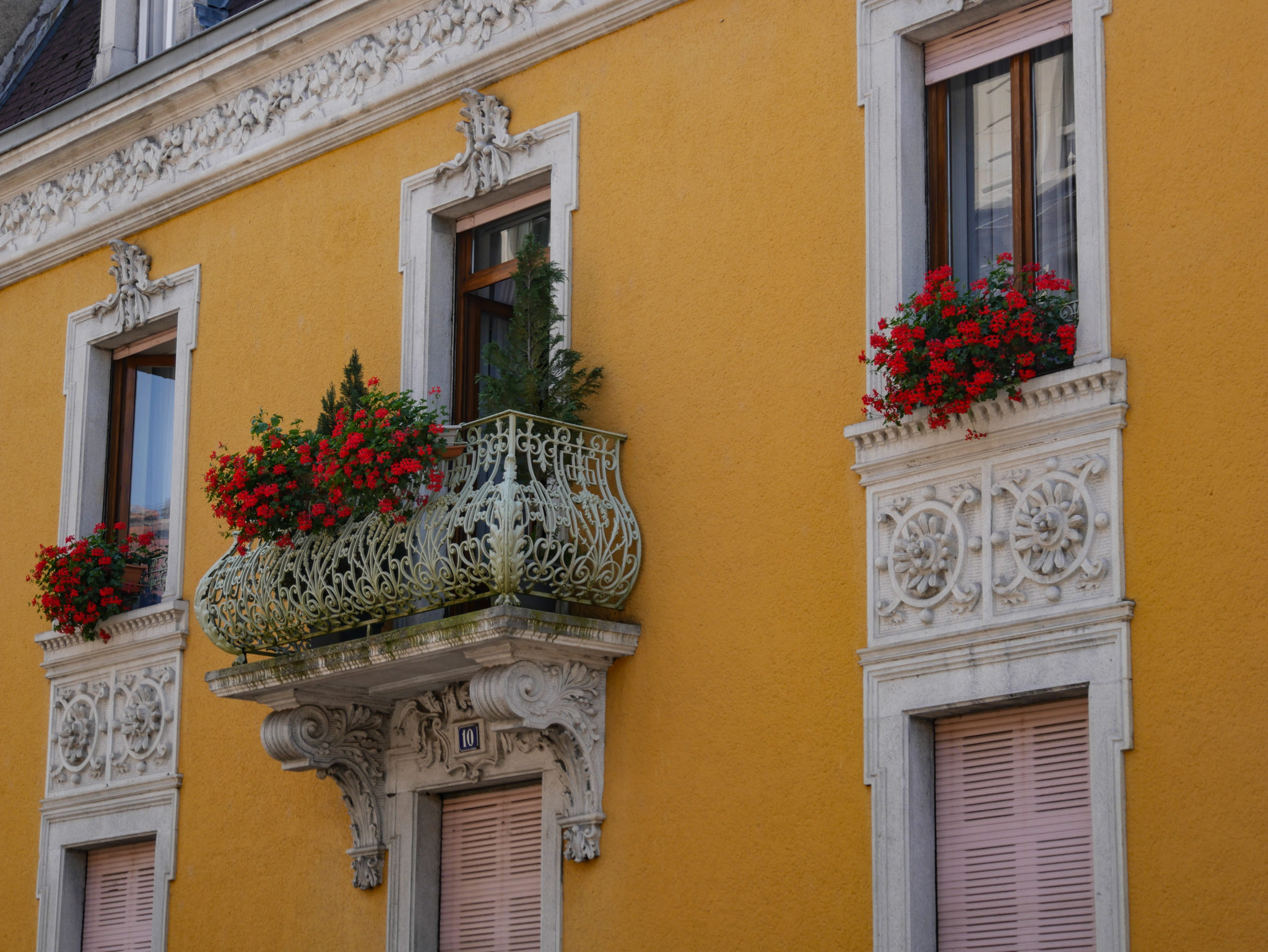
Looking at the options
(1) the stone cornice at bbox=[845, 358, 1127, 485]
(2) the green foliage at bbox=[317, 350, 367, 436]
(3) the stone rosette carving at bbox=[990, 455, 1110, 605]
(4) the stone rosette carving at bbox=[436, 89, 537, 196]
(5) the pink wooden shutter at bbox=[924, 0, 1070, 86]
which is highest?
(4) the stone rosette carving at bbox=[436, 89, 537, 196]

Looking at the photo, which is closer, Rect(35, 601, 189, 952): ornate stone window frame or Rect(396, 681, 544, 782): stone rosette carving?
Rect(396, 681, 544, 782): stone rosette carving

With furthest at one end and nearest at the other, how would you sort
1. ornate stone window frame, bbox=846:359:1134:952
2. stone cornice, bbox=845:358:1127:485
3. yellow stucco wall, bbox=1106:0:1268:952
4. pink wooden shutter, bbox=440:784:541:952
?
1. pink wooden shutter, bbox=440:784:541:952
2. stone cornice, bbox=845:358:1127:485
3. ornate stone window frame, bbox=846:359:1134:952
4. yellow stucco wall, bbox=1106:0:1268:952

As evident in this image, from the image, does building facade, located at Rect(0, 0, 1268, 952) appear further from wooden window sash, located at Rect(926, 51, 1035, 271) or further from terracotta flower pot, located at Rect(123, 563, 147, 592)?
terracotta flower pot, located at Rect(123, 563, 147, 592)

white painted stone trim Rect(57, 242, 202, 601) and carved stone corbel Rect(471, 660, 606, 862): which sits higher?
white painted stone trim Rect(57, 242, 202, 601)

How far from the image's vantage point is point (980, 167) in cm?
1143

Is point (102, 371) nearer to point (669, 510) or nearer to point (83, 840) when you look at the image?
point (83, 840)

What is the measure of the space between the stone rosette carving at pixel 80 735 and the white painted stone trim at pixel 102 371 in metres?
0.90

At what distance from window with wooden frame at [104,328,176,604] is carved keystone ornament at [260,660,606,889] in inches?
120

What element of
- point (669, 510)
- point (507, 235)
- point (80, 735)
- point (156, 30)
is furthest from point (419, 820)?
point (156, 30)

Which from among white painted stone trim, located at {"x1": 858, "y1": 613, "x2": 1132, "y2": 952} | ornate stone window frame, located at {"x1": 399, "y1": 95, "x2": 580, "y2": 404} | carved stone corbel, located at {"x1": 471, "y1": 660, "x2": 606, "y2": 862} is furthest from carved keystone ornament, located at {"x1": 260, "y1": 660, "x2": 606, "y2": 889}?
ornate stone window frame, located at {"x1": 399, "y1": 95, "x2": 580, "y2": 404}

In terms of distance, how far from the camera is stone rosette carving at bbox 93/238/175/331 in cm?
1573

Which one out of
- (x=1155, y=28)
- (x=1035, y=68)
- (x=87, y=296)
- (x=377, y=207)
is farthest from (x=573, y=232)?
(x=87, y=296)

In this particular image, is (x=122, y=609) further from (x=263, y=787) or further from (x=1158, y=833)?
(x=1158, y=833)

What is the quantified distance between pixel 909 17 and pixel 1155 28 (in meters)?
1.53
